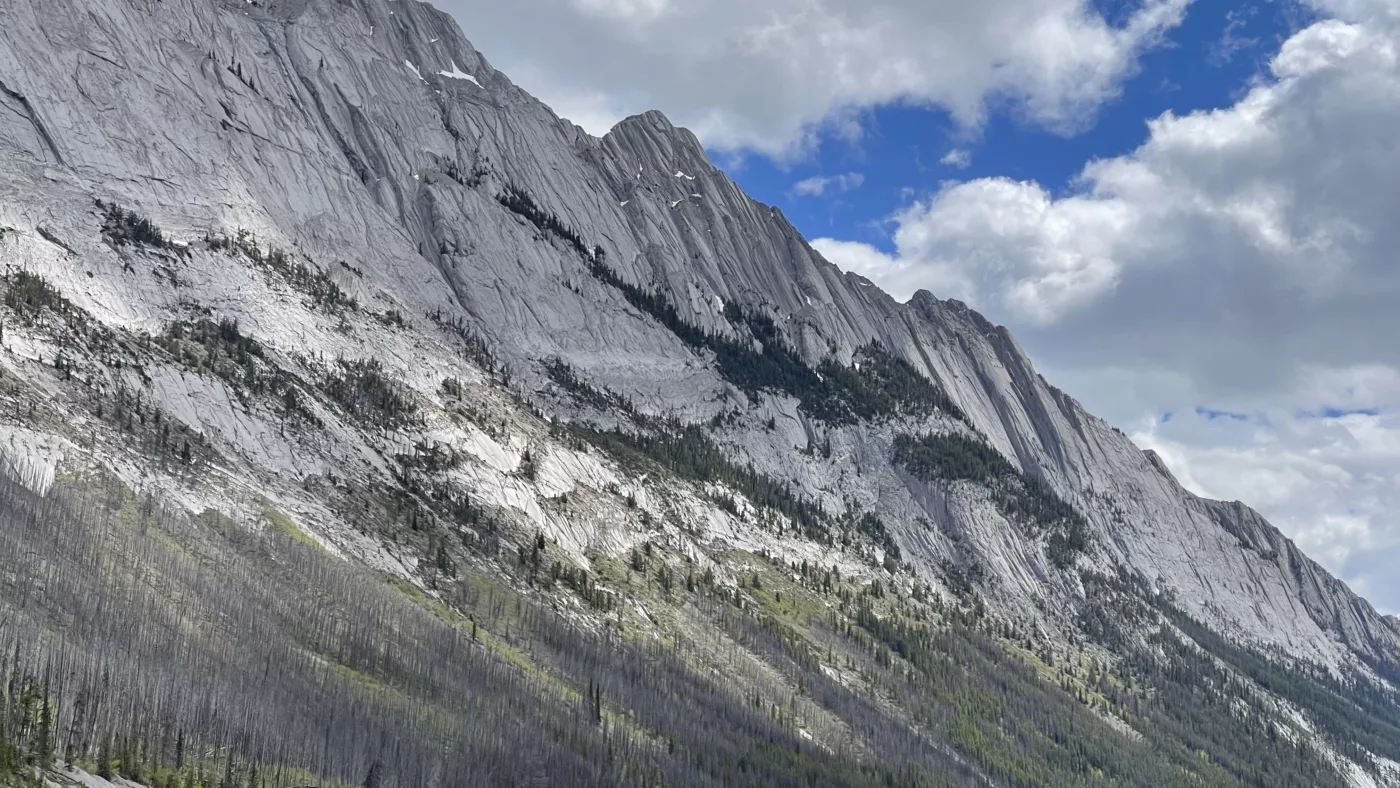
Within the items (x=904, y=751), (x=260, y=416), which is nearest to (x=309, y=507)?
(x=260, y=416)

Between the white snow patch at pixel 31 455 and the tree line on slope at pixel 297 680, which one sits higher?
the white snow patch at pixel 31 455

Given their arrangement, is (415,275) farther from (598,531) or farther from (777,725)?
(777,725)

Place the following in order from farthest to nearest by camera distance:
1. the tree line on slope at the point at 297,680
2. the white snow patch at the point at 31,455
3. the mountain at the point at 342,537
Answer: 1. the white snow patch at the point at 31,455
2. the mountain at the point at 342,537
3. the tree line on slope at the point at 297,680

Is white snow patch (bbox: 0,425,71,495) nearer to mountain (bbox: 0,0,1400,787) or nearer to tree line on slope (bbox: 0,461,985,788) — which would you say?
mountain (bbox: 0,0,1400,787)

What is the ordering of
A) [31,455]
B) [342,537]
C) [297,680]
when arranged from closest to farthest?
1. [297,680]
2. [31,455]
3. [342,537]

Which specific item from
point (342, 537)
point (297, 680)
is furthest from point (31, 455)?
point (342, 537)

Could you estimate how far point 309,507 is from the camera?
368 ft

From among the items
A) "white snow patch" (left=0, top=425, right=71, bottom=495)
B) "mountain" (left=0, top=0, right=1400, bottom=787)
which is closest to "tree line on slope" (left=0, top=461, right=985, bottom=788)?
Result: "mountain" (left=0, top=0, right=1400, bottom=787)

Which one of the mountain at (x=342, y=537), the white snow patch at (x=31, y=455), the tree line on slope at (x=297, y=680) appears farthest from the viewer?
the white snow patch at (x=31, y=455)

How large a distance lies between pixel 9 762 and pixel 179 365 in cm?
6876

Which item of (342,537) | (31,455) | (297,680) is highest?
(342,537)

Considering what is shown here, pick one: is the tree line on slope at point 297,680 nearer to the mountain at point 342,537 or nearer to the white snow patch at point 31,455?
the mountain at point 342,537

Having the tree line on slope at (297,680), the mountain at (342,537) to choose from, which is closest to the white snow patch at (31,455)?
the mountain at (342,537)

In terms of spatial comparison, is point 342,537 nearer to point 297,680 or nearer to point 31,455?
point 297,680
